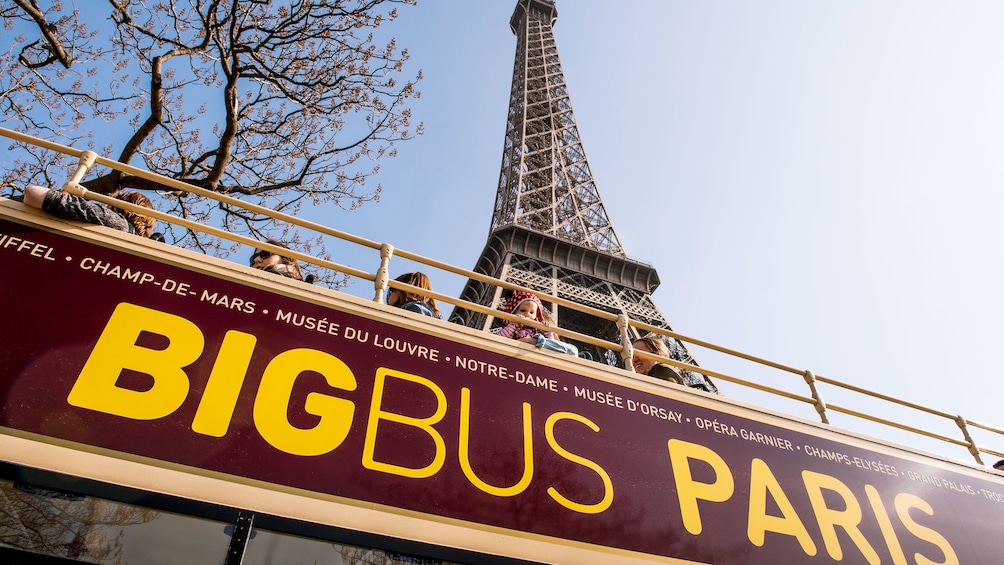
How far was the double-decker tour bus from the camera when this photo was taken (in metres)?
2.22

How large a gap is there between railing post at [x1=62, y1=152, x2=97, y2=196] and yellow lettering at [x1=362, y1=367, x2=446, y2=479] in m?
1.72

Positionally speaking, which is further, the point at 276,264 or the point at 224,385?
the point at 276,264

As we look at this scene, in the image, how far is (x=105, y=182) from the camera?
675 centimetres

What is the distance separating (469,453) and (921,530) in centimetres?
307

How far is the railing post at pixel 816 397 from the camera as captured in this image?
4.67 metres

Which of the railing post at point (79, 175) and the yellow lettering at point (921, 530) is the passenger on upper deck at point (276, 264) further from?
the yellow lettering at point (921, 530)

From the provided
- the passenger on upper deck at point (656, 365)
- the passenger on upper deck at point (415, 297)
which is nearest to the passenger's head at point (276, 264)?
the passenger on upper deck at point (415, 297)

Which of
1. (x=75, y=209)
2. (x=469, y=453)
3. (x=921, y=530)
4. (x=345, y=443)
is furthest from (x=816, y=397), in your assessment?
(x=75, y=209)

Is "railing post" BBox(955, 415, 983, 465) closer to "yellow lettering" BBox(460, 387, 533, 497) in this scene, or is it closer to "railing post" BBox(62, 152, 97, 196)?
"yellow lettering" BBox(460, 387, 533, 497)

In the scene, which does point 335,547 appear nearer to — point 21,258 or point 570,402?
point 570,402

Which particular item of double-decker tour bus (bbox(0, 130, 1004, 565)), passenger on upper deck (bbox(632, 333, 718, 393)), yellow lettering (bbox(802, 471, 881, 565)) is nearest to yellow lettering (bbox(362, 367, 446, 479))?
double-decker tour bus (bbox(0, 130, 1004, 565))

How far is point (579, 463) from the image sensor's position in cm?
317

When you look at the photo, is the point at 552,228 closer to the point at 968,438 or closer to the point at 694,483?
the point at 968,438

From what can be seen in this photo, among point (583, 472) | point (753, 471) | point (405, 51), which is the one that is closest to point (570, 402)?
point (583, 472)
